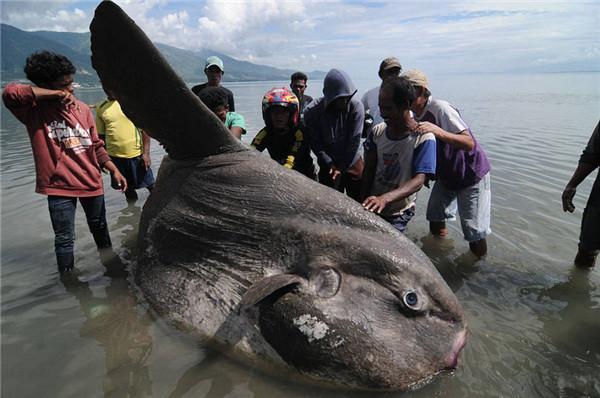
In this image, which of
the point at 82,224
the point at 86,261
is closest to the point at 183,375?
the point at 86,261

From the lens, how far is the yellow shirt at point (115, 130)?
6359 mm

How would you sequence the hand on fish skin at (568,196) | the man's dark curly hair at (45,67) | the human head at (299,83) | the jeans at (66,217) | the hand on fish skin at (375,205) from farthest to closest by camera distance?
the human head at (299,83) < the hand on fish skin at (568,196) < the jeans at (66,217) < the man's dark curly hair at (45,67) < the hand on fish skin at (375,205)

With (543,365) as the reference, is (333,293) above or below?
above

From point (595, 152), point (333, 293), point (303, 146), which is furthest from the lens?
point (303, 146)

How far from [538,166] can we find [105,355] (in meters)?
11.4

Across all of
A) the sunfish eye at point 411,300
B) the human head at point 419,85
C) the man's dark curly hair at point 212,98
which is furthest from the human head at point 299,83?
the sunfish eye at point 411,300

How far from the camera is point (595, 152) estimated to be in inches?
166

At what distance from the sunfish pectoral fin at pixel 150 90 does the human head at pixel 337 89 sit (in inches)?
64.2

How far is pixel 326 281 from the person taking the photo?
2.73 metres

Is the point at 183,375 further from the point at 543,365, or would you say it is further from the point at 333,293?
the point at 543,365

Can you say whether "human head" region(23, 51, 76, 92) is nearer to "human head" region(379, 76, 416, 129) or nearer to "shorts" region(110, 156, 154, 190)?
"shorts" region(110, 156, 154, 190)

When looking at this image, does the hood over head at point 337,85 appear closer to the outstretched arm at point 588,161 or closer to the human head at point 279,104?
the human head at point 279,104

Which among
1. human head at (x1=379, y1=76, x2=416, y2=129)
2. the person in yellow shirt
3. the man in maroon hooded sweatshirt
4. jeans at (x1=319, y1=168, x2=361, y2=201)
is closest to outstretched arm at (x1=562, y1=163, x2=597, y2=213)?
human head at (x1=379, y1=76, x2=416, y2=129)

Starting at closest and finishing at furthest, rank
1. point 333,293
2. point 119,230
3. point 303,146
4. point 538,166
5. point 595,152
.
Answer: point 333,293
point 595,152
point 303,146
point 119,230
point 538,166
